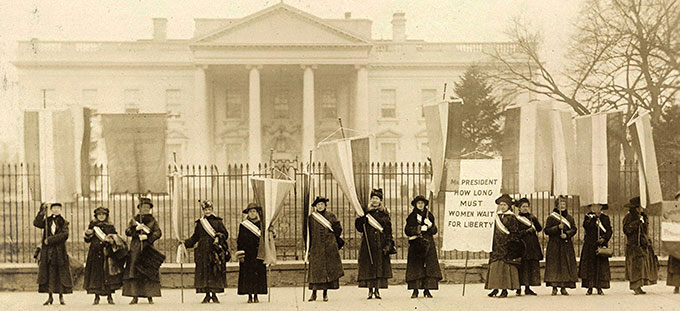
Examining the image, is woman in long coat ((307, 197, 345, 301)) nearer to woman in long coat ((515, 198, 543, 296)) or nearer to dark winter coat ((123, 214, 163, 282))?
dark winter coat ((123, 214, 163, 282))

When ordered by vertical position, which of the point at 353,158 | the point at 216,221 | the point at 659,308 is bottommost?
the point at 659,308

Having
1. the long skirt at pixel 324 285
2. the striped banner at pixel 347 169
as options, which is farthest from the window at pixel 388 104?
the long skirt at pixel 324 285

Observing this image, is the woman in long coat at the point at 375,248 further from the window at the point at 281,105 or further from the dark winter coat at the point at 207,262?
the window at the point at 281,105

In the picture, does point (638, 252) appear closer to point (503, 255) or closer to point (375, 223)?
point (503, 255)

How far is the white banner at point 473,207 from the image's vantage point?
11695 millimetres

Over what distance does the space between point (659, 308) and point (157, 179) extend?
24.8ft

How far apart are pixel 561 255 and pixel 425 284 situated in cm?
226

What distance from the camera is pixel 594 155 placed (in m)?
12.2

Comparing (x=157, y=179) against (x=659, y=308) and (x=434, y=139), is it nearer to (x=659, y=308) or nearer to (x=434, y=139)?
(x=434, y=139)

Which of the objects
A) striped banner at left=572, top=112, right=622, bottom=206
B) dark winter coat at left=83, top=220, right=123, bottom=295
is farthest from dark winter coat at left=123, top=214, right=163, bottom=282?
striped banner at left=572, top=112, right=622, bottom=206

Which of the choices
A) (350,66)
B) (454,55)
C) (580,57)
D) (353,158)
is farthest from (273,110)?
(353,158)

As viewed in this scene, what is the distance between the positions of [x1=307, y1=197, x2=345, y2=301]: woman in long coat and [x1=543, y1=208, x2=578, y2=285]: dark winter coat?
131 inches

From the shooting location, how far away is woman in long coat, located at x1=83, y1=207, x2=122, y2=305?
11.5 metres

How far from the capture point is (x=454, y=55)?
163 feet
